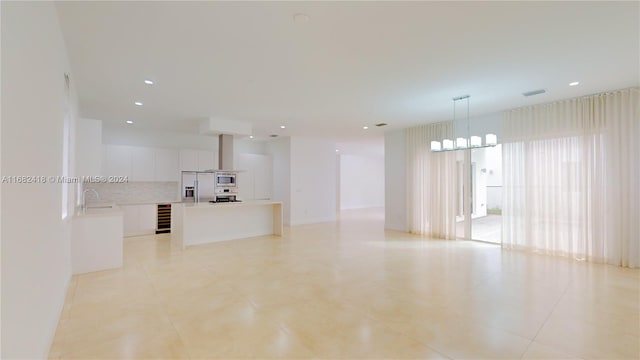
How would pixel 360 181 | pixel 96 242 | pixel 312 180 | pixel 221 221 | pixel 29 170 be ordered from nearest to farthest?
pixel 29 170 < pixel 96 242 < pixel 221 221 < pixel 312 180 < pixel 360 181

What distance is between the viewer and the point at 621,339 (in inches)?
102

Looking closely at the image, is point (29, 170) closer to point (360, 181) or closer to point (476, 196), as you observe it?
point (476, 196)

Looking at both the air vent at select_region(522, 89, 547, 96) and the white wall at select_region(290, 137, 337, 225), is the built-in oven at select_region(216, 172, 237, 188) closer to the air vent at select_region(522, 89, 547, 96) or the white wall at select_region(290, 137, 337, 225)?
the white wall at select_region(290, 137, 337, 225)

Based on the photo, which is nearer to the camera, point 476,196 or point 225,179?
point 476,196

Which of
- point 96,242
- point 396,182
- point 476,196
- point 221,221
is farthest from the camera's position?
point 396,182

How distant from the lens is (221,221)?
6.89m

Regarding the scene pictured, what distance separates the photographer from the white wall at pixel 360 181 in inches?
593

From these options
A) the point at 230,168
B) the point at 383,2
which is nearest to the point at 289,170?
the point at 230,168

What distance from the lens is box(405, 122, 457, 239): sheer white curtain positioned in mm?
7113

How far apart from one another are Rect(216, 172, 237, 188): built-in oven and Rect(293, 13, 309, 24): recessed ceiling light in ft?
17.1

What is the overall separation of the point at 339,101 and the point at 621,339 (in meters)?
4.55

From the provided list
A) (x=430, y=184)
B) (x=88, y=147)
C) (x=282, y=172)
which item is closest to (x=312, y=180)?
(x=282, y=172)

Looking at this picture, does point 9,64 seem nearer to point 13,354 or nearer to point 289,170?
point 13,354

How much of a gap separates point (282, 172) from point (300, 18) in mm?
7234
